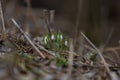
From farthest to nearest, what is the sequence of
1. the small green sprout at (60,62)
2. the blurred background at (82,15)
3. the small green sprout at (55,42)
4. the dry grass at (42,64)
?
the blurred background at (82,15) → the small green sprout at (55,42) → the small green sprout at (60,62) → the dry grass at (42,64)

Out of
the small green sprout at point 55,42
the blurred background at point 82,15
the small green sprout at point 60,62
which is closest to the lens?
the small green sprout at point 60,62

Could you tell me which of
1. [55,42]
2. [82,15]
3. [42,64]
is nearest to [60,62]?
[42,64]

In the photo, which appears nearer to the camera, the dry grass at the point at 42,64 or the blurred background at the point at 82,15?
the dry grass at the point at 42,64

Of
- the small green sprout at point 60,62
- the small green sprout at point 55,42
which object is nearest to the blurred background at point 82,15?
the small green sprout at point 55,42

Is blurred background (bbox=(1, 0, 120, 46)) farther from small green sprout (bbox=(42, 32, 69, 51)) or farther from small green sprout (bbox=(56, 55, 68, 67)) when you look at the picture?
small green sprout (bbox=(56, 55, 68, 67))

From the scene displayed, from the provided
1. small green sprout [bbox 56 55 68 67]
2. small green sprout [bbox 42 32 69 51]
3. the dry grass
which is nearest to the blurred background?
small green sprout [bbox 42 32 69 51]

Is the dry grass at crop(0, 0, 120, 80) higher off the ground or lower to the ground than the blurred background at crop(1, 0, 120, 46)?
lower

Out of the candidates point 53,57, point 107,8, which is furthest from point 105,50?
point 107,8

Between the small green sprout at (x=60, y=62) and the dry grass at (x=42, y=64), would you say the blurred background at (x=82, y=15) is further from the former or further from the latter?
the small green sprout at (x=60, y=62)

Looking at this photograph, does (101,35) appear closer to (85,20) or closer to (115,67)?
(85,20)
